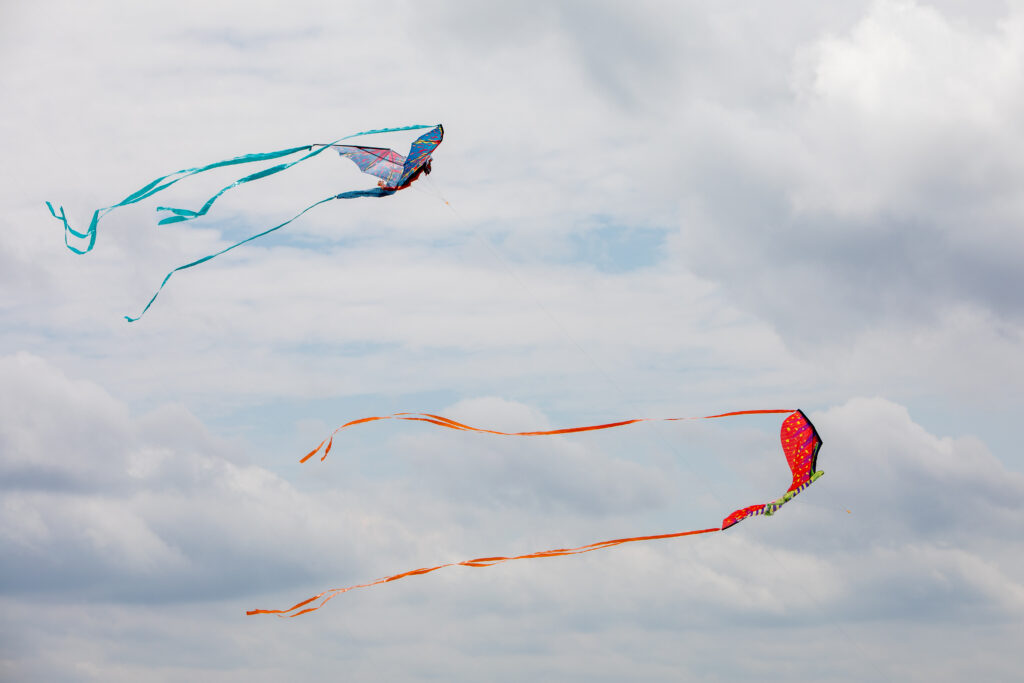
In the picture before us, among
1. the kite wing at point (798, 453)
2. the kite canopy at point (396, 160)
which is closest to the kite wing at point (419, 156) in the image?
the kite canopy at point (396, 160)

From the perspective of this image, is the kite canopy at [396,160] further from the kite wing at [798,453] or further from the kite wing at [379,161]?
the kite wing at [798,453]

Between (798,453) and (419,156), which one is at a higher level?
(419,156)

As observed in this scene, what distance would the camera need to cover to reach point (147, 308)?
4125 cm

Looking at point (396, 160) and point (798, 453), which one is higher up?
point (396, 160)

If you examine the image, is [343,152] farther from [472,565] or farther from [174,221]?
[472,565]

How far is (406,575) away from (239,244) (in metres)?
17.2

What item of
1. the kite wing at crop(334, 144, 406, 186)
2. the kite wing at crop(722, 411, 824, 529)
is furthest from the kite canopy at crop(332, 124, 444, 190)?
the kite wing at crop(722, 411, 824, 529)

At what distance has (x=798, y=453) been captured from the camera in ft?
151

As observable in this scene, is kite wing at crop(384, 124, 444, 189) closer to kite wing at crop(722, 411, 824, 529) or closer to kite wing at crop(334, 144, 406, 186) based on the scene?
kite wing at crop(334, 144, 406, 186)

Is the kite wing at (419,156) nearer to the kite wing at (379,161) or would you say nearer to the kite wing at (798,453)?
the kite wing at (379,161)

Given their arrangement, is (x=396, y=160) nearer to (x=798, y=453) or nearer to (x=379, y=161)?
(x=379, y=161)

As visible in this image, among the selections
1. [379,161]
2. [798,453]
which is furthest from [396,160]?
[798,453]

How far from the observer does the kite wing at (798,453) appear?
44906 mm

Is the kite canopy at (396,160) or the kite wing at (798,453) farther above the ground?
the kite canopy at (396,160)
